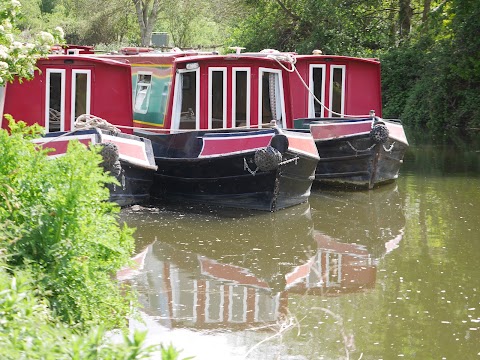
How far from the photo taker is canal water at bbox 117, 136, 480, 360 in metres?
6.71

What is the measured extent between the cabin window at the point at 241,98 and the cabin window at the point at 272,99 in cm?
32

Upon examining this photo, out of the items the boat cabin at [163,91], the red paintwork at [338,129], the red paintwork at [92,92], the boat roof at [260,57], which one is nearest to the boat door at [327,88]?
the boat roof at [260,57]

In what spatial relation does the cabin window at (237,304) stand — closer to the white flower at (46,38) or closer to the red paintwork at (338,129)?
the white flower at (46,38)

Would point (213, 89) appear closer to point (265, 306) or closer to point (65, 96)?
point (65, 96)

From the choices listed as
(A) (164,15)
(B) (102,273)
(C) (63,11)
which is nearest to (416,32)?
(A) (164,15)

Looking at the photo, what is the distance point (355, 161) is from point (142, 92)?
347cm

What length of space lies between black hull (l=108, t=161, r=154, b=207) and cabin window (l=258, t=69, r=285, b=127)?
2.28 metres

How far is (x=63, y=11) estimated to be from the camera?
53312 mm

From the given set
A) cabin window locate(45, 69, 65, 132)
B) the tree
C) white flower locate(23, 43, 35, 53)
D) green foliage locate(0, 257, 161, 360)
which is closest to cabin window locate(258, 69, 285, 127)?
cabin window locate(45, 69, 65, 132)

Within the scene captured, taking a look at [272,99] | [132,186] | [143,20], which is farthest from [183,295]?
[143,20]

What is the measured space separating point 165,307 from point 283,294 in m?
1.17

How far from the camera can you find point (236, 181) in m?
11.8

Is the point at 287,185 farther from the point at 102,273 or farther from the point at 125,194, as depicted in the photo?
the point at 102,273

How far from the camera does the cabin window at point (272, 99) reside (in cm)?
1333
